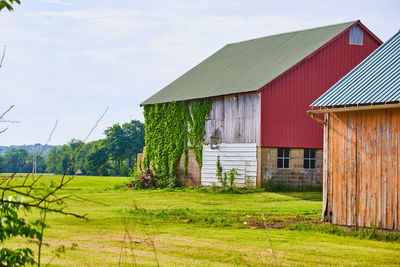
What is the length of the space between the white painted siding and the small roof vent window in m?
8.58

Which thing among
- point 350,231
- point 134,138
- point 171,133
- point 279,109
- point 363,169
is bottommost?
point 350,231

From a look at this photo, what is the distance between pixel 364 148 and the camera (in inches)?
595

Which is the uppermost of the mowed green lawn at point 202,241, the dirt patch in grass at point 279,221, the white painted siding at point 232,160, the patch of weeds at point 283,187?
the white painted siding at point 232,160


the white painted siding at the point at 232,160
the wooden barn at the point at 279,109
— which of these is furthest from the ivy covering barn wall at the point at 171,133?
the white painted siding at the point at 232,160

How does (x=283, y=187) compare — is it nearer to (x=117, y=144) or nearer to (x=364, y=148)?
(x=364, y=148)

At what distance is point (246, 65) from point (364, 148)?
21.6 m

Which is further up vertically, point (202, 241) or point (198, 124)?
point (198, 124)

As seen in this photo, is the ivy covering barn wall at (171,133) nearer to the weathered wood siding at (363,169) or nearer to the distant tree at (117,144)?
the weathered wood siding at (363,169)

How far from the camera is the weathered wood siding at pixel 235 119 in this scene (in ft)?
102

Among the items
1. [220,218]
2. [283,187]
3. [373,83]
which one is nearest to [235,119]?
[283,187]

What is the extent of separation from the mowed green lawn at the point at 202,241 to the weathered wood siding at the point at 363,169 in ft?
3.16

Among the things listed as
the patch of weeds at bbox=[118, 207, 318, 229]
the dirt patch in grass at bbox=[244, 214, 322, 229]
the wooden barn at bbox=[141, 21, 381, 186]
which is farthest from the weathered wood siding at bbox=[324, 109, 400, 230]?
the wooden barn at bbox=[141, 21, 381, 186]

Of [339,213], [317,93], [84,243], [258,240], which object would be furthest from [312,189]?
[84,243]

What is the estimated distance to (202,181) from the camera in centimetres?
3434
